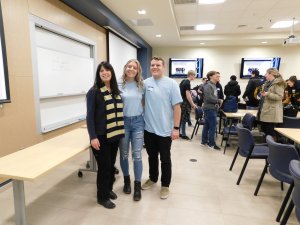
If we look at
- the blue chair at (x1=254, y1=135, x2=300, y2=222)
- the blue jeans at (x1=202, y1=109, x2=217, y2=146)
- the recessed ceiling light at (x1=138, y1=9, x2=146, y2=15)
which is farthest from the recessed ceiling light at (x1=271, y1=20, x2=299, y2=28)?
the blue chair at (x1=254, y1=135, x2=300, y2=222)

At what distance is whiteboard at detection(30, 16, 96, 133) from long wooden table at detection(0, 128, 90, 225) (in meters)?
1.14

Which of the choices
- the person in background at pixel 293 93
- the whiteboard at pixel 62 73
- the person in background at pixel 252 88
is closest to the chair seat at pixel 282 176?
the whiteboard at pixel 62 73

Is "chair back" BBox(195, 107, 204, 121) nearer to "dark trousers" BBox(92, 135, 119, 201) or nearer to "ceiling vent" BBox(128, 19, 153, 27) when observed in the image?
"ceiling vent" BBox(128, 19, 153, 27)

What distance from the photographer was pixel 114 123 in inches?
81.3

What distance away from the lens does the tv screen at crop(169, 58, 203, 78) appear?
8.66 metres

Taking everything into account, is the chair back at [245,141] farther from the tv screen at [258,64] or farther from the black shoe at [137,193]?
the tv screen at [258,64]

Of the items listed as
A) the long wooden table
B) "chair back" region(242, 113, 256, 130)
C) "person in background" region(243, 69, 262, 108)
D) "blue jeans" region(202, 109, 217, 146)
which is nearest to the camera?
the long wooden table

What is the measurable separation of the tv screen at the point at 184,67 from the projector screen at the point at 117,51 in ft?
8.65

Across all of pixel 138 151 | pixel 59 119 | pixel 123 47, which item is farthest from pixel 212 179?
pixel 123 47

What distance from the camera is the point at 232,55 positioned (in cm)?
849

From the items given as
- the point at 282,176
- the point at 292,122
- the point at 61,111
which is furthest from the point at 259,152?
the point at 61,111

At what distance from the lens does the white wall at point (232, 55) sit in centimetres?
819

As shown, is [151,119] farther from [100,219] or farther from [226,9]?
[226,9]

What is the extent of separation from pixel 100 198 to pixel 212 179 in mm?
1501
